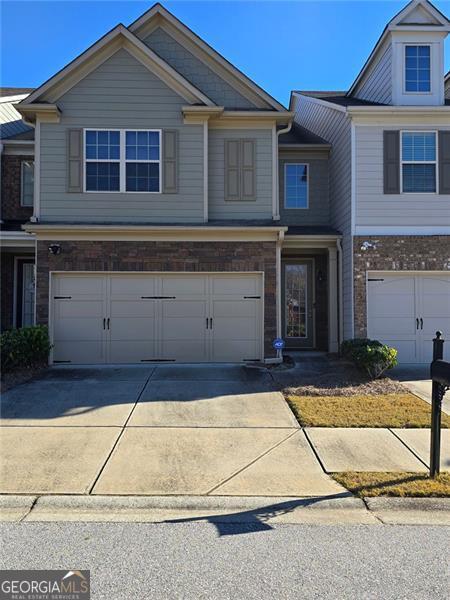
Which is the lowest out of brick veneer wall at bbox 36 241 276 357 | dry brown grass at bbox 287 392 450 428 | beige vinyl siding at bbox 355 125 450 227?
dry brown grass at bbox 287 392 450 428

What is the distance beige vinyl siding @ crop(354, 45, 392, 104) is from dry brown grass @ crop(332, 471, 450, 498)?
1028 centimetres

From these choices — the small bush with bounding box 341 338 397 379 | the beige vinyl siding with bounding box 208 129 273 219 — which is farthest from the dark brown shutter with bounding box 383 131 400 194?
the small bush with bounding box 341 338 397 379

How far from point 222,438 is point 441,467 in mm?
2717

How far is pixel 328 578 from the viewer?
3387mm

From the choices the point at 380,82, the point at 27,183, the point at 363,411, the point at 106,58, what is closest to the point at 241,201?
the point at 106,58

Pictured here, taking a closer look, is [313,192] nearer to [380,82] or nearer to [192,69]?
[380,82]

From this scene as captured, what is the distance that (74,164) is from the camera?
11.7m

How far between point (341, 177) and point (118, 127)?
19.9 ft

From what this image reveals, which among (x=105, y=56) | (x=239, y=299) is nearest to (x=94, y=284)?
(x=239, y=299)

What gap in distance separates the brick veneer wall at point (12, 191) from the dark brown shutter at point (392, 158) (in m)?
10.1

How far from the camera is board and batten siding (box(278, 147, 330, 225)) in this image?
47.5 ft

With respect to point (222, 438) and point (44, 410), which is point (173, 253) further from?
point (222, 438)

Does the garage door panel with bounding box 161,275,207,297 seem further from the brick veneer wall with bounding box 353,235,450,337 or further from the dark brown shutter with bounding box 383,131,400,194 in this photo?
the dark brown shutter with bounding box 383,131,400,194

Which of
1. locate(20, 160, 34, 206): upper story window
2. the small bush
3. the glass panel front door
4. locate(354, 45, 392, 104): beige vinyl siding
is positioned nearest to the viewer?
the small bush
